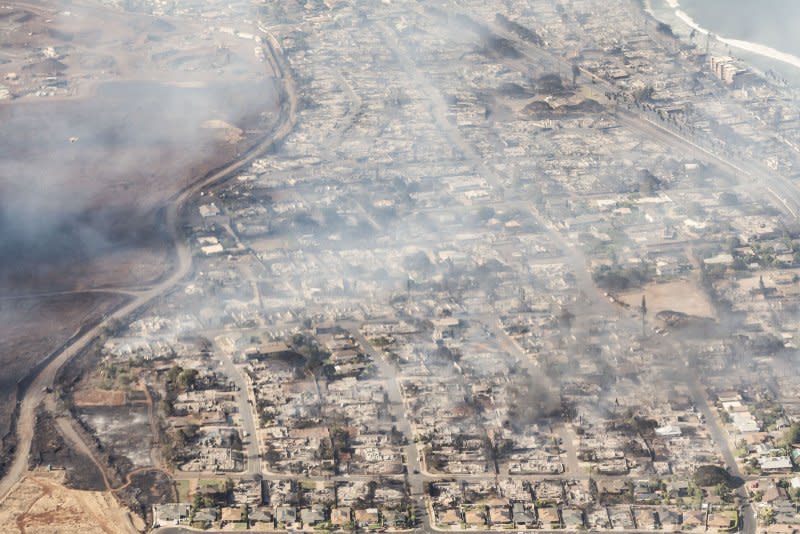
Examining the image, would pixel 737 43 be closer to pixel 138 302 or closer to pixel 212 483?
pixel 138 302

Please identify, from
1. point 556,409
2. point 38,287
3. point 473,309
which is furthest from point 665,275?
point 38,287

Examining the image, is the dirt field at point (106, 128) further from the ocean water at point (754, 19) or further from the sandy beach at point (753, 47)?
the ocean water at point (754, 19)

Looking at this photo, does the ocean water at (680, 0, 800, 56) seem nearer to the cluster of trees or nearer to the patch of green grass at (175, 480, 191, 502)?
the cluster of trees

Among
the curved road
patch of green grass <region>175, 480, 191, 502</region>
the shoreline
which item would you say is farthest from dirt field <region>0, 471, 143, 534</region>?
the shoreline

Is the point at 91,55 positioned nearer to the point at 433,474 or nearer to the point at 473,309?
the point at 473,309

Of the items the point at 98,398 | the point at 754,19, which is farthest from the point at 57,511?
the point at 754,19

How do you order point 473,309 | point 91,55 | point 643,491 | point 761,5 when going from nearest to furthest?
point 643,491
point 473,309
point 91,55
point 761,5
